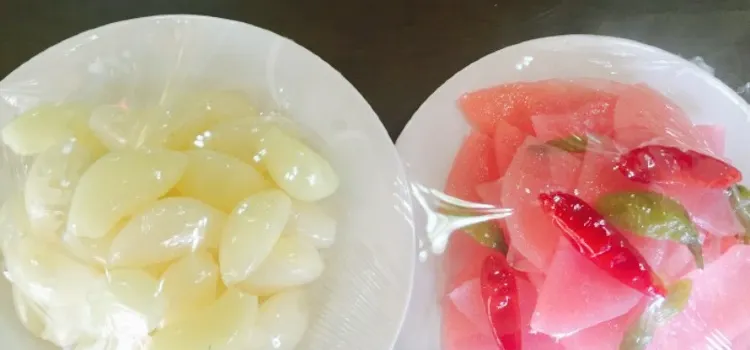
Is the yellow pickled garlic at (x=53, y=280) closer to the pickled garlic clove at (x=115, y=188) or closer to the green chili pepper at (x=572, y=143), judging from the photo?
the pickled garlic clove at (x=115, y=188)

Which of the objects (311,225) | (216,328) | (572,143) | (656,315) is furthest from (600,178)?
(216,328)

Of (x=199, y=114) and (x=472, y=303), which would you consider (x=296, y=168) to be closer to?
(x=199, y=114)

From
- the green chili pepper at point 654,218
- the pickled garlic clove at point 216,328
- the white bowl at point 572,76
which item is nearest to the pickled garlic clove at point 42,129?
the pickled garlic clove at point 216,328

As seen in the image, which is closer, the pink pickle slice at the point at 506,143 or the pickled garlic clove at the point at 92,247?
the pickled garlic clove at the point at 92,247

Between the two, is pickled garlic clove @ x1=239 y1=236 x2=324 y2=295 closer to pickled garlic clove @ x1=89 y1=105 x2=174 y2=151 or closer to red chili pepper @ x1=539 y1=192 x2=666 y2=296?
pickled garlic clove @ x1=89 y1=105 x2=174 y2=151

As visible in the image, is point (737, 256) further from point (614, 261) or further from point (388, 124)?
point (388, 124)

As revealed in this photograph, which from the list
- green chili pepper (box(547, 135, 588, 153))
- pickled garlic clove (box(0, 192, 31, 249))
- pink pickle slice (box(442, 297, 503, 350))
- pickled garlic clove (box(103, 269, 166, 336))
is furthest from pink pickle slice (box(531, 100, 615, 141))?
pickled garlic clove (box(0, 192, 31, 249))
